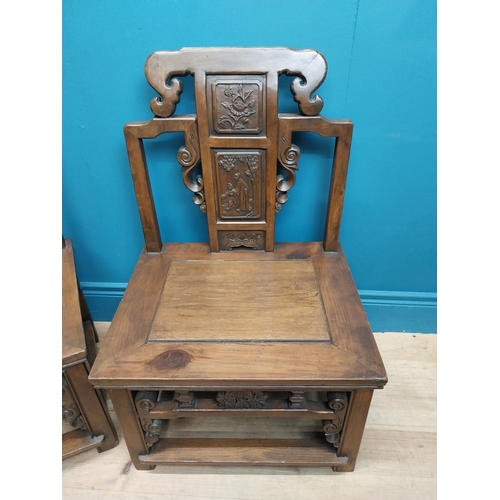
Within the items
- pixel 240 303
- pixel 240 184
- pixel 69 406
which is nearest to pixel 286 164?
pixel 240 184

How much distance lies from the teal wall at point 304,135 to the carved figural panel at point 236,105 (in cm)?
12

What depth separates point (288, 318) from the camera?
0.92 metres

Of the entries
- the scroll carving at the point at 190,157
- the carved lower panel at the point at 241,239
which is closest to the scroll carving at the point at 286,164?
the carved lower panel at the point at 241,239

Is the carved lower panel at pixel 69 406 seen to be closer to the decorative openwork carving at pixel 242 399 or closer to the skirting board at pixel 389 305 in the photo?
the decorative openwork carving at pixel 242 399

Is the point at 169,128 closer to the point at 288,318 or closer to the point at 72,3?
the point at 72,3

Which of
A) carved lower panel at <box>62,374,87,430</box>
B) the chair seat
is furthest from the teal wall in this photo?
carved lower panel at <box>62,374,87,430</box>

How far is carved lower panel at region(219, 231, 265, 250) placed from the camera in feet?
3.62

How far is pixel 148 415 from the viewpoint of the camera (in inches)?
36.5

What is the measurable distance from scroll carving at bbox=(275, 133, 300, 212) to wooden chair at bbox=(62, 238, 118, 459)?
0.62m

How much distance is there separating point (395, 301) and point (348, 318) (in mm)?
614

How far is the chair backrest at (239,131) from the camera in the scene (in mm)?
870

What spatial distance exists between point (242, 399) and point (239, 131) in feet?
2.21

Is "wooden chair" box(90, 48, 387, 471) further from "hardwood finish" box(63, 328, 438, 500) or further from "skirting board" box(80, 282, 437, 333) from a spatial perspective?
"skirting board" box(80, 282, 437, 333)

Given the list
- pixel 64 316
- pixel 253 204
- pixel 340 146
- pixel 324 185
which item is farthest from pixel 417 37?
pixel 64 316
